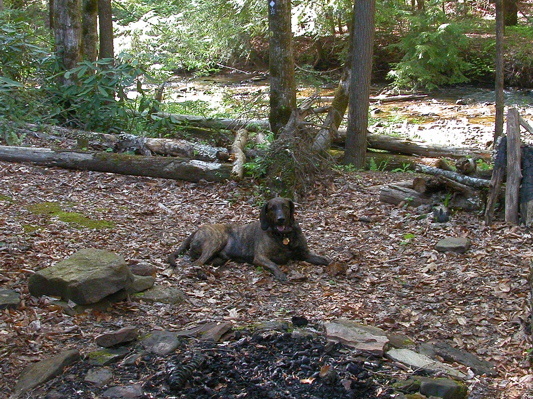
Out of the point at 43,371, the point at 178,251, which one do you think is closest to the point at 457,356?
the point at 43,371

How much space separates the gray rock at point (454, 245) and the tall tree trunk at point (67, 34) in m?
9.97

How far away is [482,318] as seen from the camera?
5719mm

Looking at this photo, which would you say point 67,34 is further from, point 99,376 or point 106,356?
point 99,376

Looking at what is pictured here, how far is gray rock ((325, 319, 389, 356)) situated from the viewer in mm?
4754

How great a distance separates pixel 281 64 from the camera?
1137 centimetres

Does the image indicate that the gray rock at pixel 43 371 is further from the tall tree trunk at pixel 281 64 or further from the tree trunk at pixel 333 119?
the tall tree trunk at pixel 281 64

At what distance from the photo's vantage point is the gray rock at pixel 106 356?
441cm

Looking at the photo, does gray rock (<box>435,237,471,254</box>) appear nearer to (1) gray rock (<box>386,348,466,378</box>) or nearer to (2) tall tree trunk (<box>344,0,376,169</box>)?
(1) gray rock (<box>386,348,466,378</box>)

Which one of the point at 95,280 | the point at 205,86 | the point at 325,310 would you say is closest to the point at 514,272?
the point at 325,310

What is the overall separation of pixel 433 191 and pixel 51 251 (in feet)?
18.0

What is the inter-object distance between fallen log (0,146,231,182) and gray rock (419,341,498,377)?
607 cm

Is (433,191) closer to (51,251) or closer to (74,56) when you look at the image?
(51,251)

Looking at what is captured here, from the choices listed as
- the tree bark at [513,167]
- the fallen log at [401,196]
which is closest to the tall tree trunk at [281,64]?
the fallen log at [401,196]

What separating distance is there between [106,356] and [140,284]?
152 cm
